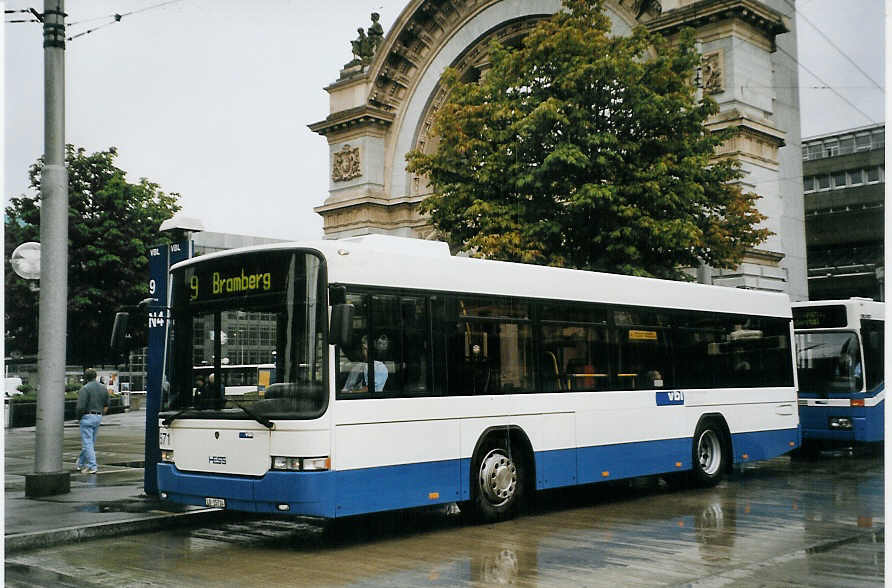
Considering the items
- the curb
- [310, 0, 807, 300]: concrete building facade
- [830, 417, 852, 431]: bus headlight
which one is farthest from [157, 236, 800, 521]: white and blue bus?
[310, 0, 807, 300]: concrete building facade

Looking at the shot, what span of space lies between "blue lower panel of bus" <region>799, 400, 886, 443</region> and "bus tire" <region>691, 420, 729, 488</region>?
389 cm

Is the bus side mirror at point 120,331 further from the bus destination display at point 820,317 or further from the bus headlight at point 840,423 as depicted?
the bus headlight at point 840,423

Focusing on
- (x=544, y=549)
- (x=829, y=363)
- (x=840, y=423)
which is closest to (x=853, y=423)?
(x=840, y=423)

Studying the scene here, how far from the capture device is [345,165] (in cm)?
4000

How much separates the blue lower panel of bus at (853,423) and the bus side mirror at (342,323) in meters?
11.2

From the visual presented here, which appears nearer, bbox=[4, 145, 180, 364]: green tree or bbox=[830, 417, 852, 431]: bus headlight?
bbox=[830, 417, 852, 431]: bus headlight

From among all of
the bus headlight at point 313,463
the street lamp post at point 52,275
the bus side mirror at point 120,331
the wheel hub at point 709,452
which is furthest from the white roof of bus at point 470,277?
the street lamp post at point 52,275

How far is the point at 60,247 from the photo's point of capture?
506 inches

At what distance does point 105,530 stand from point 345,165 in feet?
99.9

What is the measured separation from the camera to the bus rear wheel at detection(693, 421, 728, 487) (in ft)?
46.0

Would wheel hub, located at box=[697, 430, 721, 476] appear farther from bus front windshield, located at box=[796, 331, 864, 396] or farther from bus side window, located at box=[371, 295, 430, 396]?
bus side window, located at box=[371, 295, 430, 396]

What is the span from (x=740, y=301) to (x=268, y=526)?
7518 millimetres

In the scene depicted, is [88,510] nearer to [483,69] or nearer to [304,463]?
[304,463]

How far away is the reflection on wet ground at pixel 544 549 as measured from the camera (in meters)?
8.13
